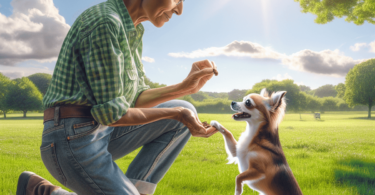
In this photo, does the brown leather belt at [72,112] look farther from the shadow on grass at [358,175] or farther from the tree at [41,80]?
the tree at [41,80]

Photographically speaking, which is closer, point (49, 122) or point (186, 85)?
point (49, 122)

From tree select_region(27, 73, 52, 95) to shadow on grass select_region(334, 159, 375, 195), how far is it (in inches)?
1489

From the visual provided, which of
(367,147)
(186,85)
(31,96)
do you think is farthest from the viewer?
(31,96)

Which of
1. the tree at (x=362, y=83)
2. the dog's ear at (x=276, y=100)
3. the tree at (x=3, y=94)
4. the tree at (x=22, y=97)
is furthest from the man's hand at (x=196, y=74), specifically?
the tree at (x=3, y=94)

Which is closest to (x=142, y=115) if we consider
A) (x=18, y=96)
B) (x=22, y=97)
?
(x=22, y=97)

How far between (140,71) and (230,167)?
2.54 metres

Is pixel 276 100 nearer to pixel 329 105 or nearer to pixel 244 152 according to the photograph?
pixel 244 152

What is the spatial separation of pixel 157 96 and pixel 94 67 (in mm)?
812

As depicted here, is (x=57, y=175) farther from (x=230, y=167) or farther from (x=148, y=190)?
(x=230, y=167)

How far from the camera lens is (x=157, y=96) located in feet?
6.89

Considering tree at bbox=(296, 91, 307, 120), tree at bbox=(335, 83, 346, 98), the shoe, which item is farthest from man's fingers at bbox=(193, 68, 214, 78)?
tree at bbox=(335, 83, 346, 98)

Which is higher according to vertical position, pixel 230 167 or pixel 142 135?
pixel 142 135

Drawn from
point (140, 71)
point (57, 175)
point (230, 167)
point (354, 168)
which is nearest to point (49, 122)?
point (57, 175)

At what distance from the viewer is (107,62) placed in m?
1.37
